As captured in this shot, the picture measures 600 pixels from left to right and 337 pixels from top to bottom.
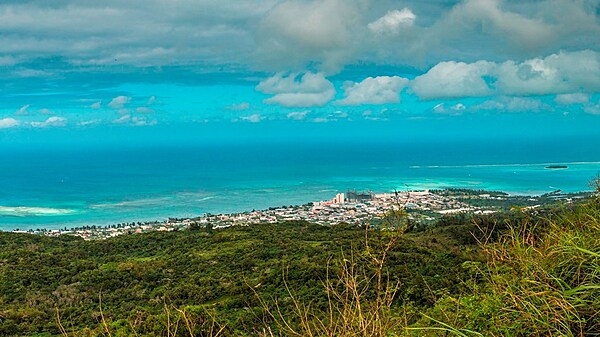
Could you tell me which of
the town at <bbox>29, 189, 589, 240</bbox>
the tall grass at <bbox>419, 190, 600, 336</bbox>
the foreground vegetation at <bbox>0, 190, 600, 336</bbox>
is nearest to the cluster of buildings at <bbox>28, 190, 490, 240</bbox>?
the town at <bbox>29, 189, 589, 240</bbox>

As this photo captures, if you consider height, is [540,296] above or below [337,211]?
above

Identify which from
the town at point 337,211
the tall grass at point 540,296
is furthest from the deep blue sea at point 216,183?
the tall grass at point 540,296

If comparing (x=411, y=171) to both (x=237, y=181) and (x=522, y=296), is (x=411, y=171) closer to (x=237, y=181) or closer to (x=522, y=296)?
(x=237, y=181)

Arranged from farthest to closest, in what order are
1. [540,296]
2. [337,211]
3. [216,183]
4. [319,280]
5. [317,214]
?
[216,183] < [317,214] < [337,211] < [319,280] < [540,296]

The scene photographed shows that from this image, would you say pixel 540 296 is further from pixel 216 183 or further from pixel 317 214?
pixel 216 183

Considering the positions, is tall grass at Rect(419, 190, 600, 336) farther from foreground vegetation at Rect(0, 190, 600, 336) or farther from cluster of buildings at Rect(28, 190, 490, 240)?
cluster of buildings at Rect(28, 190, 490, 240)

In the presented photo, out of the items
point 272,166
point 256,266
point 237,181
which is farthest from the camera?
point 272,166

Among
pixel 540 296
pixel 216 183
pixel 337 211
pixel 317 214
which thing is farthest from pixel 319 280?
pixel 216 183

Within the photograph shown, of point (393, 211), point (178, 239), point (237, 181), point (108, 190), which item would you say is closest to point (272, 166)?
point (237, 181)
